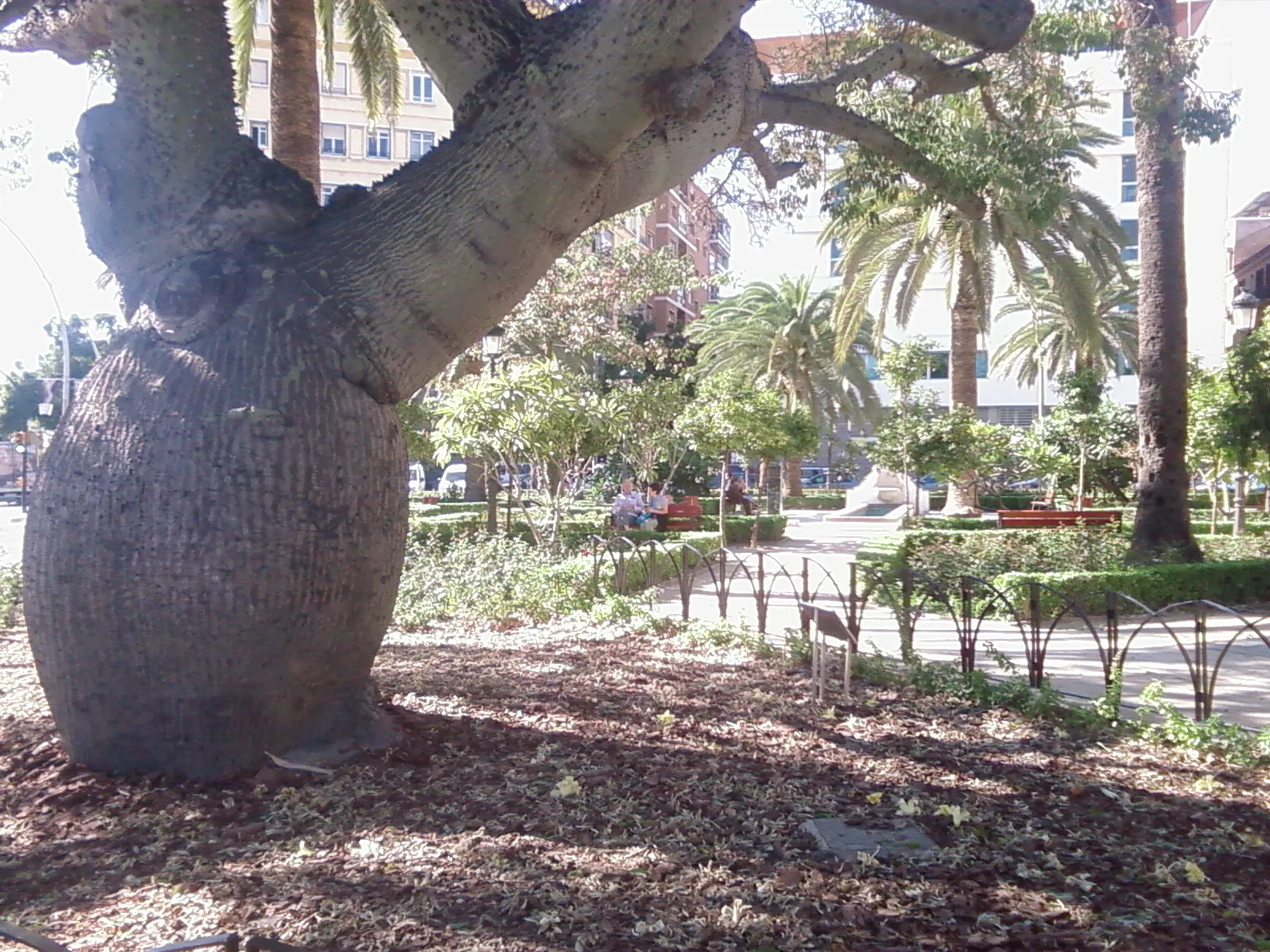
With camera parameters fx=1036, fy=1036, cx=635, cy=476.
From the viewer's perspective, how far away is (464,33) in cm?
439

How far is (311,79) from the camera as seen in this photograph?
32.5ft

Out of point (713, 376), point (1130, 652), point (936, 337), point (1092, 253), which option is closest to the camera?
point (1130, 652)

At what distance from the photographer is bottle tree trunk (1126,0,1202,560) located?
444 inches

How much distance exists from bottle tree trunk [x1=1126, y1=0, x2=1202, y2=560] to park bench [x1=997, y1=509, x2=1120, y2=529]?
14.6 feet

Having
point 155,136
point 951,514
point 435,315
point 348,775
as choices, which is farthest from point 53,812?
point 951,514

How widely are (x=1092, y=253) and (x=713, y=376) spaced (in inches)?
286

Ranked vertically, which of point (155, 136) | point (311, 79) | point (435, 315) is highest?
point (311, 79)

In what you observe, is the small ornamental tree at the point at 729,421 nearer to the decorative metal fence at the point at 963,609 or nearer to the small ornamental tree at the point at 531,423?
the decorative metal fence at the point at 963,609

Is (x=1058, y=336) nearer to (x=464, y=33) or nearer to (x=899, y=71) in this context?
(x=899, y=71)

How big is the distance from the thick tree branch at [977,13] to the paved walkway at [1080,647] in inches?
118

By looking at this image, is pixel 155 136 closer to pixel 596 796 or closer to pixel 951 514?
pixel 596 796

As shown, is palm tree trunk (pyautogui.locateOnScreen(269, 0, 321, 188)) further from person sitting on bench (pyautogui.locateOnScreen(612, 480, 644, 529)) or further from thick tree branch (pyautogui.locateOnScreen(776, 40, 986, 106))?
person sitting on bench (pyautogui.locateOnScreen(612, 480, 644, 529))

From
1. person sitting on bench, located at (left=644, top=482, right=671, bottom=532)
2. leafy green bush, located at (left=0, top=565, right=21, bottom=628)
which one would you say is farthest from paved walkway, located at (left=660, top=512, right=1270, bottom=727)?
leafy green bush, located at (left=0, top=565, right=21, bottom=628)

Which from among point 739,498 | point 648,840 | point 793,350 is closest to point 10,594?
point 648,840
